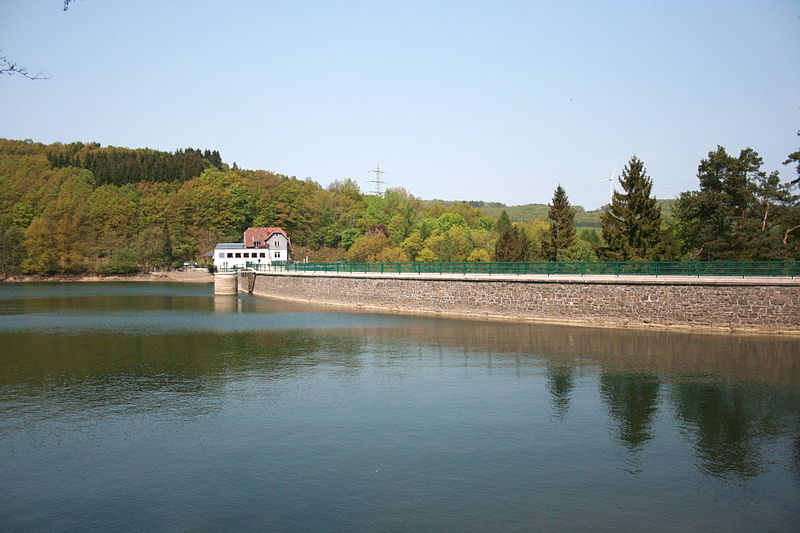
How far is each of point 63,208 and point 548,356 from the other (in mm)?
126711

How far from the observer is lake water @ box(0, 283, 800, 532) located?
12148mm

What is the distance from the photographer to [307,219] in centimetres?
14738

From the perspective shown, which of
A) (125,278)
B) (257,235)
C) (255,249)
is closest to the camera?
(125,278)

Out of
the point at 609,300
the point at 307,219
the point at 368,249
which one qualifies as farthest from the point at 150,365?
the point at 307,219

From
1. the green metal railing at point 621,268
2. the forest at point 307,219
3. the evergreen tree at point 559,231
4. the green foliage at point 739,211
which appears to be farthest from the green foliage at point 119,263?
the green foliage at point 739,211

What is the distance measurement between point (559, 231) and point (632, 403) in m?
45.6

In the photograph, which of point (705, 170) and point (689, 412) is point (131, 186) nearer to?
point (705, 170)

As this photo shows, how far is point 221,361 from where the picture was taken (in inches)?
1105

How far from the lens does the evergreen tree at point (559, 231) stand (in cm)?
6376

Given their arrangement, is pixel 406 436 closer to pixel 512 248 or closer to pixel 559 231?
pixel 559 231

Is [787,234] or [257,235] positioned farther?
[257,235]

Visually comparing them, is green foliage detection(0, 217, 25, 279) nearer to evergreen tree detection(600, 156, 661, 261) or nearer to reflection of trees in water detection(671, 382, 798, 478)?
evergreen tree detection(600, 156, 661, 261)

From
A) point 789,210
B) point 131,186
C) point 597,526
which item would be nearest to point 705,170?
point 789,210

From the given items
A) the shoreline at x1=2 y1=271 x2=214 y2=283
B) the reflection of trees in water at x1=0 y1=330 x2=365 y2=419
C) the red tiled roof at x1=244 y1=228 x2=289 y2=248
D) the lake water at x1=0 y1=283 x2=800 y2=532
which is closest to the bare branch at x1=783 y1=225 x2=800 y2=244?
the lake water at x1=0 y1=283 x2=800 y2=532
